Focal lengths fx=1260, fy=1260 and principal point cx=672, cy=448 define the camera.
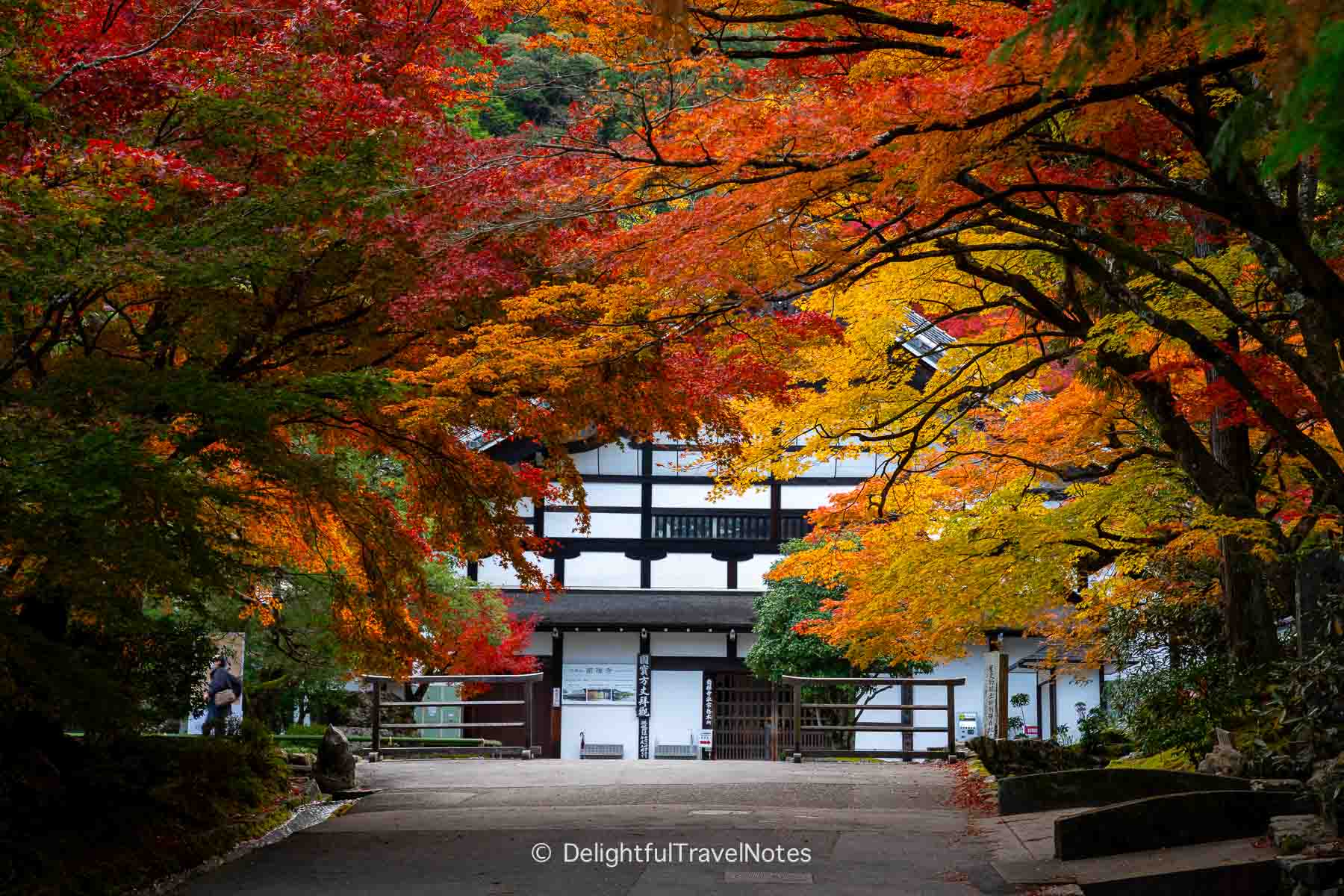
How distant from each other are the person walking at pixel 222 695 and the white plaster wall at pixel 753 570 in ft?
42.6

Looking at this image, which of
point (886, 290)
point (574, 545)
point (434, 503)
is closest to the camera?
point (434, 503)

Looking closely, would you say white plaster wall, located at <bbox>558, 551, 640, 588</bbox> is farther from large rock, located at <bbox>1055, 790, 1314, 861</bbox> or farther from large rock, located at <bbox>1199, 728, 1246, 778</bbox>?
large rock, located at <bbox>1055, 790, 1314, 861</bbox>

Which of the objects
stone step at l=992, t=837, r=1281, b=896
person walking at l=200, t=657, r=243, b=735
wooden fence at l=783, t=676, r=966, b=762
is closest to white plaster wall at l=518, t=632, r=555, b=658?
wooden fence at l=783, t=676, r=966, b=762

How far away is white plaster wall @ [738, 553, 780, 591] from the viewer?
2586 centimetres

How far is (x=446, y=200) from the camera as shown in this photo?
940cm

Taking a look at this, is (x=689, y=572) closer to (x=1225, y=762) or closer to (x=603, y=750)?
(x=603, y=750)

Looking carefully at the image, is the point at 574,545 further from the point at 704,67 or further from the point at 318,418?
the point at 704,67

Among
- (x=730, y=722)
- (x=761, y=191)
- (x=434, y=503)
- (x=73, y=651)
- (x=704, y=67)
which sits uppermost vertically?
(x=704, y=67)

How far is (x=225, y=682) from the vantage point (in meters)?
14.3

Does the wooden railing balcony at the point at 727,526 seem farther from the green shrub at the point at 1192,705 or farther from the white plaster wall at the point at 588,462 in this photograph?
the green shrub at the point at 1192,705

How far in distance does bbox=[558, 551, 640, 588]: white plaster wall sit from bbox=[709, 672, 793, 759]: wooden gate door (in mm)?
3019

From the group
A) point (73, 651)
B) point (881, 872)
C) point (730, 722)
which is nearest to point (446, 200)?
point (73, 651)

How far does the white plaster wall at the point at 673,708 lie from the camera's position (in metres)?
25.8

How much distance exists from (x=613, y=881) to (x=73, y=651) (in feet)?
12.6
